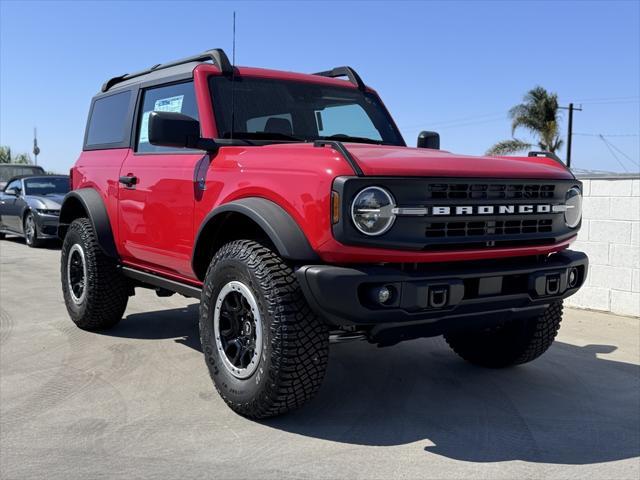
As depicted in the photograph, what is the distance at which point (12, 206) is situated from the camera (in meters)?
13.7

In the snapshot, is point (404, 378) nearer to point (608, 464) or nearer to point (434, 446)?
point (434, 446)

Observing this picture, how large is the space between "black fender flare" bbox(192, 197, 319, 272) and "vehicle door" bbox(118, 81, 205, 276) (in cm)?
70

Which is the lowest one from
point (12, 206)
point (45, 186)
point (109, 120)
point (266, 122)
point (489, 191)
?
point (12, 206)

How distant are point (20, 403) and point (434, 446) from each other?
7.77 feet

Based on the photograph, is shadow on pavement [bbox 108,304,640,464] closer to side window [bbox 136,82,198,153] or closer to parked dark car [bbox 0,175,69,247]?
side window [bbox 136,82,198,153]

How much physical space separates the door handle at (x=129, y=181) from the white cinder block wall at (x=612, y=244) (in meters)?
4.69

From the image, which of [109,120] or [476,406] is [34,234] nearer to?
[109,120]

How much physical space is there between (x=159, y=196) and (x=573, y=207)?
103 inches

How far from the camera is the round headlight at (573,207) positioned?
155 inches

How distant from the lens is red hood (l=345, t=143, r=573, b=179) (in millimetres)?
3191

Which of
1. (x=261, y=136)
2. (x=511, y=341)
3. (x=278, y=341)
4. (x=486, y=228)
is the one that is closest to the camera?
(x=278, y=341)

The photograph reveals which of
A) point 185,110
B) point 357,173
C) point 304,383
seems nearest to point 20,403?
point 304,383

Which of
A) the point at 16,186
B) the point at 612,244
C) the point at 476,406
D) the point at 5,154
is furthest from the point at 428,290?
the point at 5,154

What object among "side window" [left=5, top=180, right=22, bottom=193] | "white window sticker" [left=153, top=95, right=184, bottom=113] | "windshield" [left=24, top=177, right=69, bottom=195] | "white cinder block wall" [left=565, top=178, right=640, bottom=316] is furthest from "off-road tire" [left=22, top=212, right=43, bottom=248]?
"white cinder block wall" [left=565, top=178, right=640, bottom=316]
